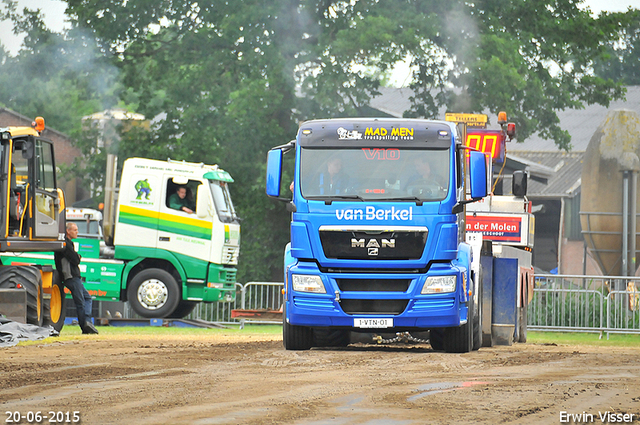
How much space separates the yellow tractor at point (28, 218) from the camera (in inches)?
675

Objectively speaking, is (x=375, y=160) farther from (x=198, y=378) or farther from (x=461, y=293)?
(x=198, y=378)

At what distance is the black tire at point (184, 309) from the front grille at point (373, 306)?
39.6 ft

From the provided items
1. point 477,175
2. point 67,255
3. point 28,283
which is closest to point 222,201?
point 67,255

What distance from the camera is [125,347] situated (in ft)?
50.1

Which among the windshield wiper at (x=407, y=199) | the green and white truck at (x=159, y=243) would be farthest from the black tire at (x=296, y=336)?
the green and white truck at (x=159, y=243)

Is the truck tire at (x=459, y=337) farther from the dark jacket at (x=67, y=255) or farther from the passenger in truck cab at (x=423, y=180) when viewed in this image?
the dark jacket at (x=67, y=255)

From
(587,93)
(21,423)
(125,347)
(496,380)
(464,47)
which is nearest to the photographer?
(21,423)

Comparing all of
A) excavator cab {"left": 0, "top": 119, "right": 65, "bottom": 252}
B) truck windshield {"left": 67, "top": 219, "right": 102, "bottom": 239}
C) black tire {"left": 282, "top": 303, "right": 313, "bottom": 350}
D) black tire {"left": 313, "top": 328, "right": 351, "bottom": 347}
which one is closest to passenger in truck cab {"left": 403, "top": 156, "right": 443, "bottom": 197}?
black tire {"left": 282, "top": 303, "right": 313, "bottom": 350}

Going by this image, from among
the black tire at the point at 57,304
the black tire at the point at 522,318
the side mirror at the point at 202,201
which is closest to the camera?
the black tire at the point at 57,304

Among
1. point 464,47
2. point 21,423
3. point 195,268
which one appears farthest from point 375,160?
point 464,47

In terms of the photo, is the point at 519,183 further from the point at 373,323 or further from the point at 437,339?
the point at 373,323

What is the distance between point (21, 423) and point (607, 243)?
25845mm

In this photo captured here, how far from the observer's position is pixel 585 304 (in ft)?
75.4

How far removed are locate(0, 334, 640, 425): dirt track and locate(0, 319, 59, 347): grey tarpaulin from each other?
2.58ft
